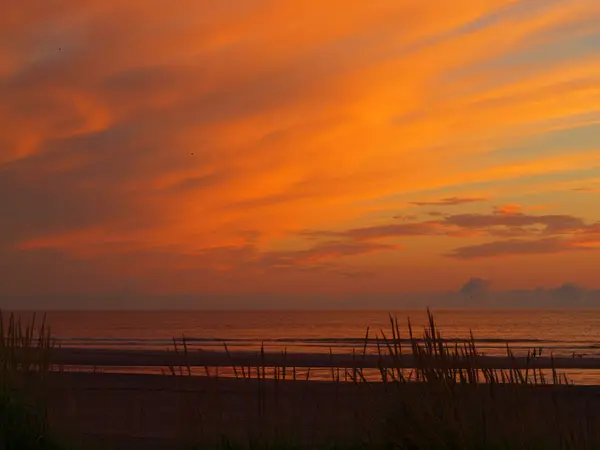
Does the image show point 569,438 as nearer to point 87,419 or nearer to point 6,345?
point 6,345

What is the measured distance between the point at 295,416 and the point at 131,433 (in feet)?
13.7

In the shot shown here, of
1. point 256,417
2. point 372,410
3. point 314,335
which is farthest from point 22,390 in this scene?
point 314,335

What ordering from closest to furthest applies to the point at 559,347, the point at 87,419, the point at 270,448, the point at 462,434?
the point at 462,434 → the point at 270,448 → the point at 87,419 → the point at 559,347

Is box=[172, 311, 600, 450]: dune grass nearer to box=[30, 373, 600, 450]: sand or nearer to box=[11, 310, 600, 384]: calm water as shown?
box=[30, 373, 600, 450]: sand

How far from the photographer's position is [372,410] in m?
7.35

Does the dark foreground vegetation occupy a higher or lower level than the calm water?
lower

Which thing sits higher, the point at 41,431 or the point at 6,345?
the point at 6,345

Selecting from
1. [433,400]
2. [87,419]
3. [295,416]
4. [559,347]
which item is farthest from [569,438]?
[559,347]

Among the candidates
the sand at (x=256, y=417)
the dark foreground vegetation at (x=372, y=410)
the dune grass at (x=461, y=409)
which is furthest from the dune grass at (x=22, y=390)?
the dune grass at (x=461, y=409)

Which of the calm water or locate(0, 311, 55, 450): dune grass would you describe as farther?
the calm water

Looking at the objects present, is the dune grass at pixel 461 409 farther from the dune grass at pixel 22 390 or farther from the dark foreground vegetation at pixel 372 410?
the dune grass at pixel 22 390

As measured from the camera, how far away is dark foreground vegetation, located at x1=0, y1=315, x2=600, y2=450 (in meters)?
6.71

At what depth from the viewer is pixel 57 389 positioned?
9430 millimetres

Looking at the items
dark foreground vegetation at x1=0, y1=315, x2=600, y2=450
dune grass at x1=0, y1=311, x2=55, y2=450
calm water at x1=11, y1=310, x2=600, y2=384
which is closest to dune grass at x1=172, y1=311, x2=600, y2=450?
dark foreground vegetation at x1=0, y1=315, x2=600, y2=450
